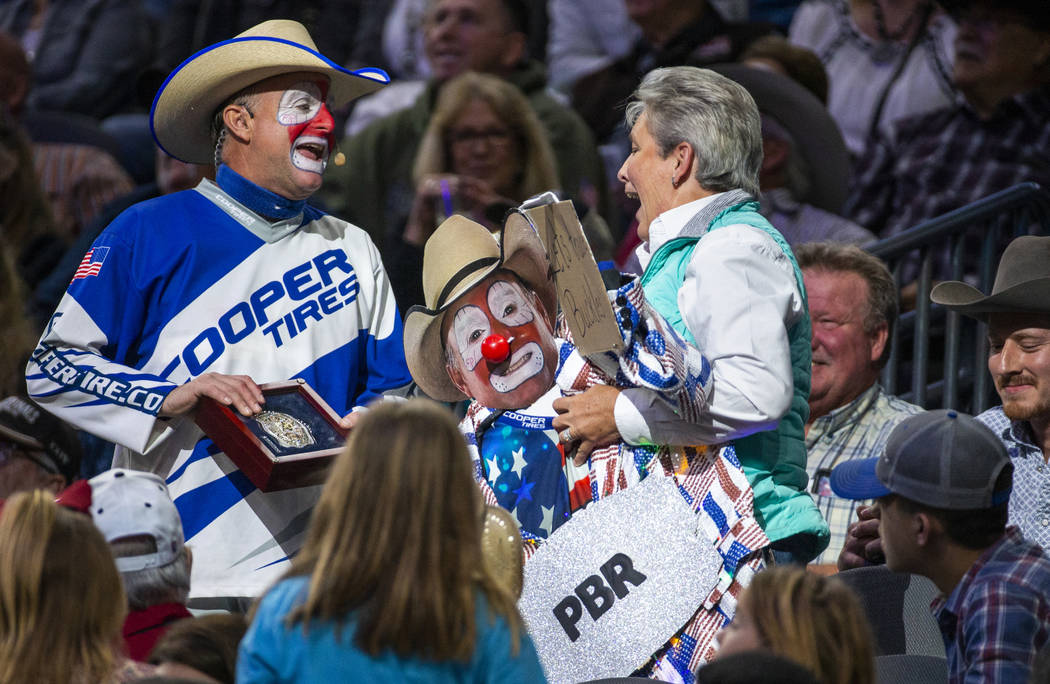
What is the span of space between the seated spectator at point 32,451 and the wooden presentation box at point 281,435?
5.59 ft

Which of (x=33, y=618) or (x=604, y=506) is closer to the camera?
(x=33, y=618)

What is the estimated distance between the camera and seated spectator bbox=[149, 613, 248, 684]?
2.76m

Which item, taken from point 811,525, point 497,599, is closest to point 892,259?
point 811,525

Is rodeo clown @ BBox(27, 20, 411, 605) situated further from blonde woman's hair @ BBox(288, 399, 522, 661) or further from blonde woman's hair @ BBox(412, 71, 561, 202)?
blonde woman's hair @ BBox(412, 71, 561, 202)

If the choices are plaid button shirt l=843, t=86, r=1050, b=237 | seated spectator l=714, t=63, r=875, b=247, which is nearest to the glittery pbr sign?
seated spectator l=714, t=63, r=875, b=247

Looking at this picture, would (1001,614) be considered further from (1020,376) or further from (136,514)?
(136,514)

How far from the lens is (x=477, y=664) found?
8.15 feet

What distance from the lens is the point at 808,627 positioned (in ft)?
8.33

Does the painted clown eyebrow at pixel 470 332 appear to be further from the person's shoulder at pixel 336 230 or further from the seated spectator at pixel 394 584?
the seated spectator at pixel 394 584

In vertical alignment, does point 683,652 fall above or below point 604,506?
below

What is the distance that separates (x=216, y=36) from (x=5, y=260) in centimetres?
273

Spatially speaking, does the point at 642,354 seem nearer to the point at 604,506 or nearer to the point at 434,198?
the point at 604,506

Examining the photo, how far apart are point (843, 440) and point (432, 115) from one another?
2.83 m

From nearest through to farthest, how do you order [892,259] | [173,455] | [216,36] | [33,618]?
[33,618]
[173,455]
[892,259]
[216,36]
